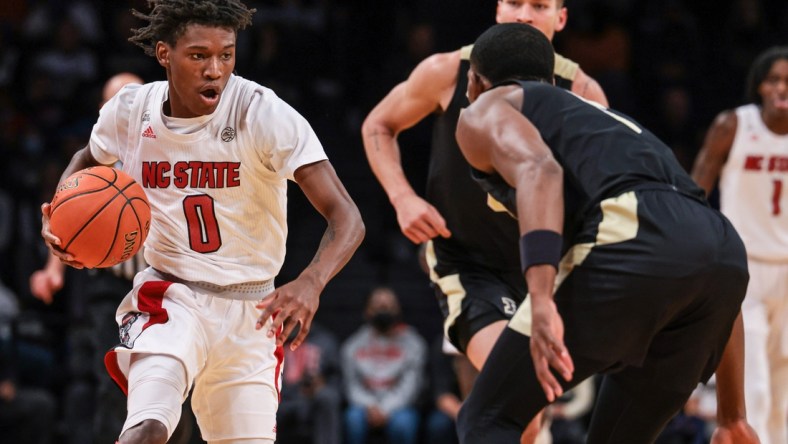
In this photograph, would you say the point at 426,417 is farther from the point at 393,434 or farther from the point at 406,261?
the point at 406,261

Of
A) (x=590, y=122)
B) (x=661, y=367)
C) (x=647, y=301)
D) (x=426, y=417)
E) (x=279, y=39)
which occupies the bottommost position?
(x=426, y=417)

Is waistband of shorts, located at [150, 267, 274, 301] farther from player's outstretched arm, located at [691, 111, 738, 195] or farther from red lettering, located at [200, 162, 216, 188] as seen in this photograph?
player's outstretched arm, located at [691, 111, 738, 195]

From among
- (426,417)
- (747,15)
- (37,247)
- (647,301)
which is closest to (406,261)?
(426,417)

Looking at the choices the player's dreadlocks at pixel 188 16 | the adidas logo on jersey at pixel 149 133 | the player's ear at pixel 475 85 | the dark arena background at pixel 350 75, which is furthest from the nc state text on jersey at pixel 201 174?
the dark arena background at pixel 350 75

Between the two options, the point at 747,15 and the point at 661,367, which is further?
the point at 747,15

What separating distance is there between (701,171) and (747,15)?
5942mm

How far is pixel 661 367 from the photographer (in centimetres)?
413

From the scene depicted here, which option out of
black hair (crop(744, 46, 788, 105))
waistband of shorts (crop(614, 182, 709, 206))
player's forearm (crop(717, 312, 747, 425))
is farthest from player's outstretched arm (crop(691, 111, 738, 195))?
waistband of shorts (crop(614, 182, 709, 206))

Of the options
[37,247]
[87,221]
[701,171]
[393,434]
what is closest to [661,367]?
[87,221]

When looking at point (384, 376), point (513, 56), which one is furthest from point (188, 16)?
point (384, 376)

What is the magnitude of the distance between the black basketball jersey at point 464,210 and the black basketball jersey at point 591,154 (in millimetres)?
1431

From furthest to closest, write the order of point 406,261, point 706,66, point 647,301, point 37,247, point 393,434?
point 706,66 → point 406,261 → point 37,247 → point 393,434 → point 647,301

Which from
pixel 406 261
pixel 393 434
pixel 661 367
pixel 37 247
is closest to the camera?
pixel 661 367

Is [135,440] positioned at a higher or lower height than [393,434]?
higher
